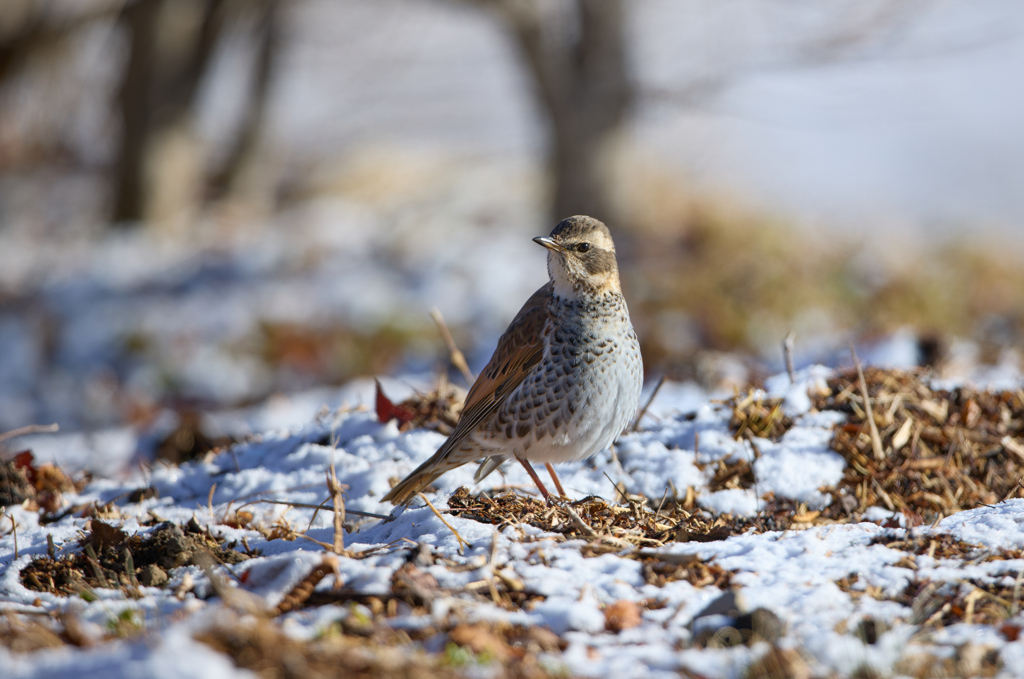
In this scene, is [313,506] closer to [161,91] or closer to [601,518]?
[601,518]

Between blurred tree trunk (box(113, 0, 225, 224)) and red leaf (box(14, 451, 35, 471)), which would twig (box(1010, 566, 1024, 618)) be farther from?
blurred tree trunk (box(113, 0, 225, 224))

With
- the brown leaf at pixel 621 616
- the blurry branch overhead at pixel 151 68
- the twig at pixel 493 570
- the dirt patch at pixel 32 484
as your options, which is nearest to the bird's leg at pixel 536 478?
the twig at pixel 493 570

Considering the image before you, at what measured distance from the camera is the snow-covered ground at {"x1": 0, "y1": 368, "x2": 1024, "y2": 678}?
2.05 metres

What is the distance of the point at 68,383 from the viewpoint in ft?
24.7

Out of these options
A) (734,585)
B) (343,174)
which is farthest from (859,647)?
(343,174)

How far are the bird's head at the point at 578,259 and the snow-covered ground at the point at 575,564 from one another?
75 centimetres

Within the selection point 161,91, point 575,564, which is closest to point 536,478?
point 575,564

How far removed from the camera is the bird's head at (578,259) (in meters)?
3.52

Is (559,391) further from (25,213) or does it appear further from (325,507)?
(25,213)

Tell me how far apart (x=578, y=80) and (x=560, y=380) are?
7.11m

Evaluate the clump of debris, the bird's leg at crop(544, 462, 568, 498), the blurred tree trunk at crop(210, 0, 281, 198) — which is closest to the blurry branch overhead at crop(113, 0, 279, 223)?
the blurred tree trunk at crop(210, 0, 281, 198)

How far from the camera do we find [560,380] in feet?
10.9

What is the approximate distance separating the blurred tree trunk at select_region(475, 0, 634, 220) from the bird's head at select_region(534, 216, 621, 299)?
243 inches

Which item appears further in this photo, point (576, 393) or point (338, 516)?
point (576, 393)
